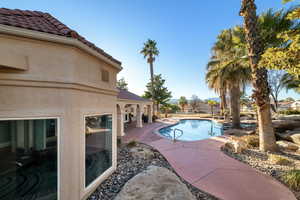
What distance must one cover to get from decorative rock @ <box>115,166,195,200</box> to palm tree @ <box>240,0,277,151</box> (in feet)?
22.0

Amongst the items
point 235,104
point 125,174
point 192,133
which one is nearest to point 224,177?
point 125,174

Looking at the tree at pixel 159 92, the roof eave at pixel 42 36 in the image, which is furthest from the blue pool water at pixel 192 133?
the roof eave at pixel 42 36

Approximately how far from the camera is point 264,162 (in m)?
6.51

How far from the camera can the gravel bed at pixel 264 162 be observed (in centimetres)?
554

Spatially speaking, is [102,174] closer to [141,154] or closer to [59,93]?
[141,154]

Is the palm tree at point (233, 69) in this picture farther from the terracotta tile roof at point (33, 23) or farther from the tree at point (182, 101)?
the tree at point (182, 101)

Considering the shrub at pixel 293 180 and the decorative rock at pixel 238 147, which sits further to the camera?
the decorative rock at pixel 238 147

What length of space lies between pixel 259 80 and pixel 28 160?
36.9ft

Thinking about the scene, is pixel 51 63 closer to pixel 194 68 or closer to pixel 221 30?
pixel 221 30

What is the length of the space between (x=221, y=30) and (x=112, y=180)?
22943 mm

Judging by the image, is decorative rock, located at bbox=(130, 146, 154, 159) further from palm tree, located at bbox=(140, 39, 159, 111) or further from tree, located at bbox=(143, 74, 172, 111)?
tree, located at bbox=(143, 74, 172, 111)

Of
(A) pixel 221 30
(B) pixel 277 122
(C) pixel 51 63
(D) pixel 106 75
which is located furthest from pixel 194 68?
(C) pixel 51 63

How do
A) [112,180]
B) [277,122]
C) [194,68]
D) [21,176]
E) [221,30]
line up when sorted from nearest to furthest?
1. [21,176]
2. [112,180]
3. [277,122]
4. [221,30]
5. [194,68]

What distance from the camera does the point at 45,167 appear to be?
4059 millimetres
